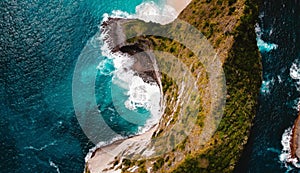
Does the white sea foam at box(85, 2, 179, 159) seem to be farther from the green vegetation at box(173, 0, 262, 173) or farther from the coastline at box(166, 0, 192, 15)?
the green vegetation at box(173, 0, 262, 173)

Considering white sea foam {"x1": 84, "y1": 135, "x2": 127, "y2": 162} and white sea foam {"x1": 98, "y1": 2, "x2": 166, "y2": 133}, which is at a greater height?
white sea foam {"x1": 98, "y1": 2, "x2": 166, "y2": 133}

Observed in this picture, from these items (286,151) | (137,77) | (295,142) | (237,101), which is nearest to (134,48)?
(137,77)

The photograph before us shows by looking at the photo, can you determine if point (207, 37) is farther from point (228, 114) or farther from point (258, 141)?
point (258, 141)

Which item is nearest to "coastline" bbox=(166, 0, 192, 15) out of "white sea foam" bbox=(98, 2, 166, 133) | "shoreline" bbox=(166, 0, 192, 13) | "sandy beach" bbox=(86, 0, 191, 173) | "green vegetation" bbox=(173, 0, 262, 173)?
"shoreline" bbox=(166, 0, 192, 13)

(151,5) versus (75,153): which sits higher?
(151,5)

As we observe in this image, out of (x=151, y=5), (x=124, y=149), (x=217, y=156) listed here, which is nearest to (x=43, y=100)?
(x=124, y=149)

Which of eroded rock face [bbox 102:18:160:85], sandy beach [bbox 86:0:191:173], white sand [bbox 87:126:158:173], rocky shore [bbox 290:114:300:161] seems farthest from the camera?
eroded rock face [bbox 102:18:160:85]

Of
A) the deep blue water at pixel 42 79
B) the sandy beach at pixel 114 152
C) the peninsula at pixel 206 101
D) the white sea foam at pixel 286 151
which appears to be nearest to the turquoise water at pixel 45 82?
the deep blue water at pixel 42 79
